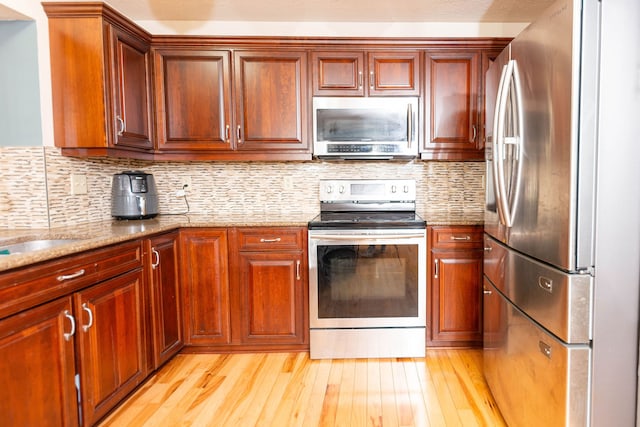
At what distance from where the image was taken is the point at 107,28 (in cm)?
214

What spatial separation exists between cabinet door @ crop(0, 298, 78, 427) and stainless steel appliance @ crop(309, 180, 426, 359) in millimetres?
1312

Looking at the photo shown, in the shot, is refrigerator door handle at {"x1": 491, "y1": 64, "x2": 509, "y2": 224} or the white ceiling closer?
refrigerator door handle at {"x1": 491, "y1": 64, "x2": 509, "y2": 224}

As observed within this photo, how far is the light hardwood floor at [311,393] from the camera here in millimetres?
1815

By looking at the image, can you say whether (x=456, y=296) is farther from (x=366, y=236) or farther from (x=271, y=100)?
(x=271, y=100)

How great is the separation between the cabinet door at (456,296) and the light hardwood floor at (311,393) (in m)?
0.13

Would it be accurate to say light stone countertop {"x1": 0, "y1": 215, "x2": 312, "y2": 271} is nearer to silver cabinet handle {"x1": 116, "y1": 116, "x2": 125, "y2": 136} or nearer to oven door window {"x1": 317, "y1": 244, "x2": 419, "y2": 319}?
oven door window {"x1": 317, "y1": 244, "x2": 419, "y2": 319}

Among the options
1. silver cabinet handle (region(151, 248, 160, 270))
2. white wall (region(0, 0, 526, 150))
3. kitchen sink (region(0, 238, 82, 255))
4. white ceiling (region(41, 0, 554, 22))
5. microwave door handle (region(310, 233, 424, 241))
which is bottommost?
silver cabinet handle (region(151, 248, 160, 270))

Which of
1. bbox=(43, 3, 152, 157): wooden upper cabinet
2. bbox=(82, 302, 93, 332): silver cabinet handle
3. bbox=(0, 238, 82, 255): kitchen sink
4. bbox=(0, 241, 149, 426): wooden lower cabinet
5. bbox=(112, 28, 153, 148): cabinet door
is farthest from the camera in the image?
bbox=(112, 28, 153, 148): cabinet door

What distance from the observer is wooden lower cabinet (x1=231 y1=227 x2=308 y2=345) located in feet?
8.00

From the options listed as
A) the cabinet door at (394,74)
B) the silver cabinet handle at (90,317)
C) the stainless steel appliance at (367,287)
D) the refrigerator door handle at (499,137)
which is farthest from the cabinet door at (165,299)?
the refrigerator door handle at (499,137)

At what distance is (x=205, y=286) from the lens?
246cm

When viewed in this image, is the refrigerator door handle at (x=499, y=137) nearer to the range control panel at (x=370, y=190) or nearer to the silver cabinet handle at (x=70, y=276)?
the range control panel at (x=370, y=190)

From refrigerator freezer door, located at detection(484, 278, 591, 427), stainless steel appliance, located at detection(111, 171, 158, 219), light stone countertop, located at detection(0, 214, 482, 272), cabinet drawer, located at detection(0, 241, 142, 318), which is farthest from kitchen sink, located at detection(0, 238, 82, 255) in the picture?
refrigerator freezer door, located at detection(484, 278, 591, 427)

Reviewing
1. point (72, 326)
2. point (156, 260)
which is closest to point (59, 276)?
point (72, 326)
